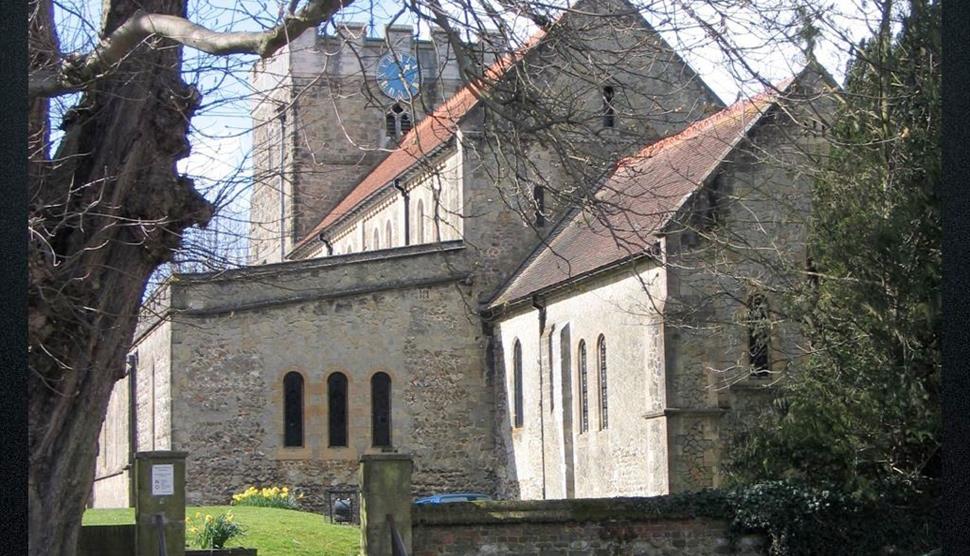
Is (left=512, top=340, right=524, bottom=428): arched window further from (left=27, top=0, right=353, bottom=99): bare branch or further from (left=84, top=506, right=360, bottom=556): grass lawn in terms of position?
(left=27, top=0, right=353, bottom=99): bare branch

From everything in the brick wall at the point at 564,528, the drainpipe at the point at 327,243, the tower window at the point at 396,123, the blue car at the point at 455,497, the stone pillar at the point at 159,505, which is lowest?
the blue car at the point at 455,497

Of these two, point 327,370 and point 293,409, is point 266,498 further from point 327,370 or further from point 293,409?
point 327,370

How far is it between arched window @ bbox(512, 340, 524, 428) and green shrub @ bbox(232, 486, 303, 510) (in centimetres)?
554

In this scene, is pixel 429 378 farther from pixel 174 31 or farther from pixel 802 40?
pixel 174 31

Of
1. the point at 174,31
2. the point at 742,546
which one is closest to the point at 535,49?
the point at 174,31

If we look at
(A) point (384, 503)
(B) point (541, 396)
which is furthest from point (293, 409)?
(A) point (384, 503)

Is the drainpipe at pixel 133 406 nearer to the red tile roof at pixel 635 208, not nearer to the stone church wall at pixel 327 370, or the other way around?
the stone church wall at pixel 327 370

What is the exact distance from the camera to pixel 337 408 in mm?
32812

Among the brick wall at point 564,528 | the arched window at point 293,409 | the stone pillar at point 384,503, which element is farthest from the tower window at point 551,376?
the stone pillar at point 384,503

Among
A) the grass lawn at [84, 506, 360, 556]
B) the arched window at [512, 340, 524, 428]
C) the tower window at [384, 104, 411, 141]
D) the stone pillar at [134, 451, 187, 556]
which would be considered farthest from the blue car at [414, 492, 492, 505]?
the tower window at [384, 104, 411, 141]

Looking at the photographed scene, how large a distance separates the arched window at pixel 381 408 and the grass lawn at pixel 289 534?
26.6 ft

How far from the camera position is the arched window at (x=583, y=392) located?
29.4 metres

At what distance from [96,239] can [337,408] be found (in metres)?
23.7

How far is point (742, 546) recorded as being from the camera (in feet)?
60.6
